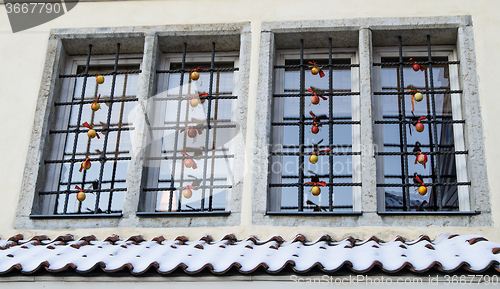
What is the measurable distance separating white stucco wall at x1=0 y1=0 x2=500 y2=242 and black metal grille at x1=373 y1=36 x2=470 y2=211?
27 centimetres

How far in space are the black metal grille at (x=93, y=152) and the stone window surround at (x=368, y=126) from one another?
122 centimetres

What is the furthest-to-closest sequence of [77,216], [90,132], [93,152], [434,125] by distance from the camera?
[93,152], [90,132], [434,125], [77,216]

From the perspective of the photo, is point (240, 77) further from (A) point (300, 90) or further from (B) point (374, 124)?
(B) point (374, 124)

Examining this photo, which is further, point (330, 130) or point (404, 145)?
point (330, 130)

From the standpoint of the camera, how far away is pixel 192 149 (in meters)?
5.48

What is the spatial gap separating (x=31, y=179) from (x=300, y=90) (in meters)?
2.55

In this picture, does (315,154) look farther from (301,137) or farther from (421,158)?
(421,158)

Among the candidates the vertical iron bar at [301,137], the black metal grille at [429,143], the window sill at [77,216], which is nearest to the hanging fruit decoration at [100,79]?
the window sill at [77,216]

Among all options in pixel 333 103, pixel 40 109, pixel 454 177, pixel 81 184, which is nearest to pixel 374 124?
pixel 333 103

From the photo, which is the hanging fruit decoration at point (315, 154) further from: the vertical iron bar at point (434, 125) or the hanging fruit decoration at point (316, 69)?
the vertical iron bar at point (434, 125)

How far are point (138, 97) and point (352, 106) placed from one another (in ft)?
6.47

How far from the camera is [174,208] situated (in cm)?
525

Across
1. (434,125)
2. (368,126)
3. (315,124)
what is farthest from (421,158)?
(315,124)

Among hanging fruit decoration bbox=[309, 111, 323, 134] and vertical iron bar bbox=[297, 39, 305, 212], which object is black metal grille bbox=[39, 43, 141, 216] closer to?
vertical iron bar bbox=[297, 39, 305, 212]
